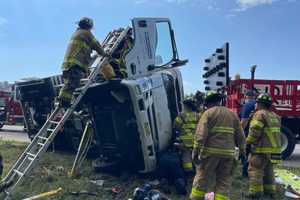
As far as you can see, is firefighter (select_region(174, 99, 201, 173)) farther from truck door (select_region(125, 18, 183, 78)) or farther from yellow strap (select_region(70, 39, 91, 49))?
yellow strap (select_region(70, 39, 91, 49))

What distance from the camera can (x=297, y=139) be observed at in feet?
33.3

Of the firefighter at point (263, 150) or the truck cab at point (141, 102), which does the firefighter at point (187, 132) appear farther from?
the firefighter at point (263, 150)

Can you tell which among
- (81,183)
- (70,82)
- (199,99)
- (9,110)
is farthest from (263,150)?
(9,110)

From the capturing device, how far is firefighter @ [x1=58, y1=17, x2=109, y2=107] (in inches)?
274

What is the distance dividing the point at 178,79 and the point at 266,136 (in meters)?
2.42

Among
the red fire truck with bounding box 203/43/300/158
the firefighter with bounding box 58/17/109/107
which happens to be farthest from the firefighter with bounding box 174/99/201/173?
the red fire truck with bounding box 203/43/300/158

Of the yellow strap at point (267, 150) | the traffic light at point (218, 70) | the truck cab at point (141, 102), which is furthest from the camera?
the traffic light at point (218, 70)

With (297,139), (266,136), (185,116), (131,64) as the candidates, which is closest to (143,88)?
(131,64)

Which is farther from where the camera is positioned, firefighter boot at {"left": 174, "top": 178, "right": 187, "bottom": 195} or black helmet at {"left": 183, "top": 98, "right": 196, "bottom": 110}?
black helmet at {"left": 183, "top": 98, "right": 196, "bottom": 110}

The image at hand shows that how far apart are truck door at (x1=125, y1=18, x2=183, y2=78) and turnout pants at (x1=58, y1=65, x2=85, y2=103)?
0.91 m

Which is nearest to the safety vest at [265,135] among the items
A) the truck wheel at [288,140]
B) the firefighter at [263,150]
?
the firefighter at [263,150]

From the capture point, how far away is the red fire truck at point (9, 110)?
16.1 metres

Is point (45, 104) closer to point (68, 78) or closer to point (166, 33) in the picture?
point (68, 78)

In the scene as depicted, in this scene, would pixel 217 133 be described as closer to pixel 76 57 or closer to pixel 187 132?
pixel 187 132
